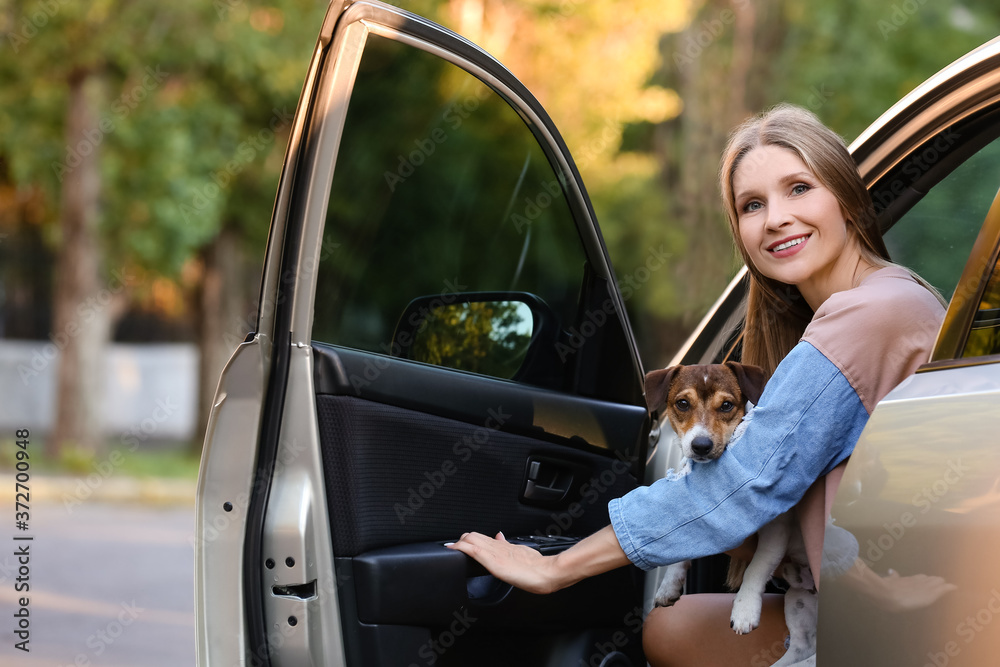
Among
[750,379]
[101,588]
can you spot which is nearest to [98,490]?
[101,588]

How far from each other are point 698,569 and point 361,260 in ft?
4.50

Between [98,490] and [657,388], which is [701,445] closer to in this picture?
[657,388]

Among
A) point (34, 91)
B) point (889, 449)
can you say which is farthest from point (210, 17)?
point (889, 449)

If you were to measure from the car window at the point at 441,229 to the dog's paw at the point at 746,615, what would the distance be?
0.87m

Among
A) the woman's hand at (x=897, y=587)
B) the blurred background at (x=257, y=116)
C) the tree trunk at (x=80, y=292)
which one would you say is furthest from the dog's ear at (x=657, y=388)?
the tree trunk at (x=80, y=292)

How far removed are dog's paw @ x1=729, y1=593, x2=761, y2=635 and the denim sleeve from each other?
1.30 ft

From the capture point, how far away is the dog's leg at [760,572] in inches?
95.2

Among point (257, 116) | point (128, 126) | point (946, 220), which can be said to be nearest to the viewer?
point (946, 220)

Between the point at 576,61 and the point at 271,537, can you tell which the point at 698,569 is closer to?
the point at 271,537

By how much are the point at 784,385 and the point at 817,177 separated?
1.82ft

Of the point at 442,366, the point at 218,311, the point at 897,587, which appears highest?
the point at 218,311

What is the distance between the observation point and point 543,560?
2381mm

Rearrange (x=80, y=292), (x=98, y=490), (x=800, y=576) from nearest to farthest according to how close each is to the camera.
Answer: (x=800, y=576) → (x=98, y=490) → (x=80, y=292)

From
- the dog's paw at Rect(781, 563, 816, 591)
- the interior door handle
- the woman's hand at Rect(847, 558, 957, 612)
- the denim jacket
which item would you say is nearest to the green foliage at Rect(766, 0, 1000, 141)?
the interior door handle
